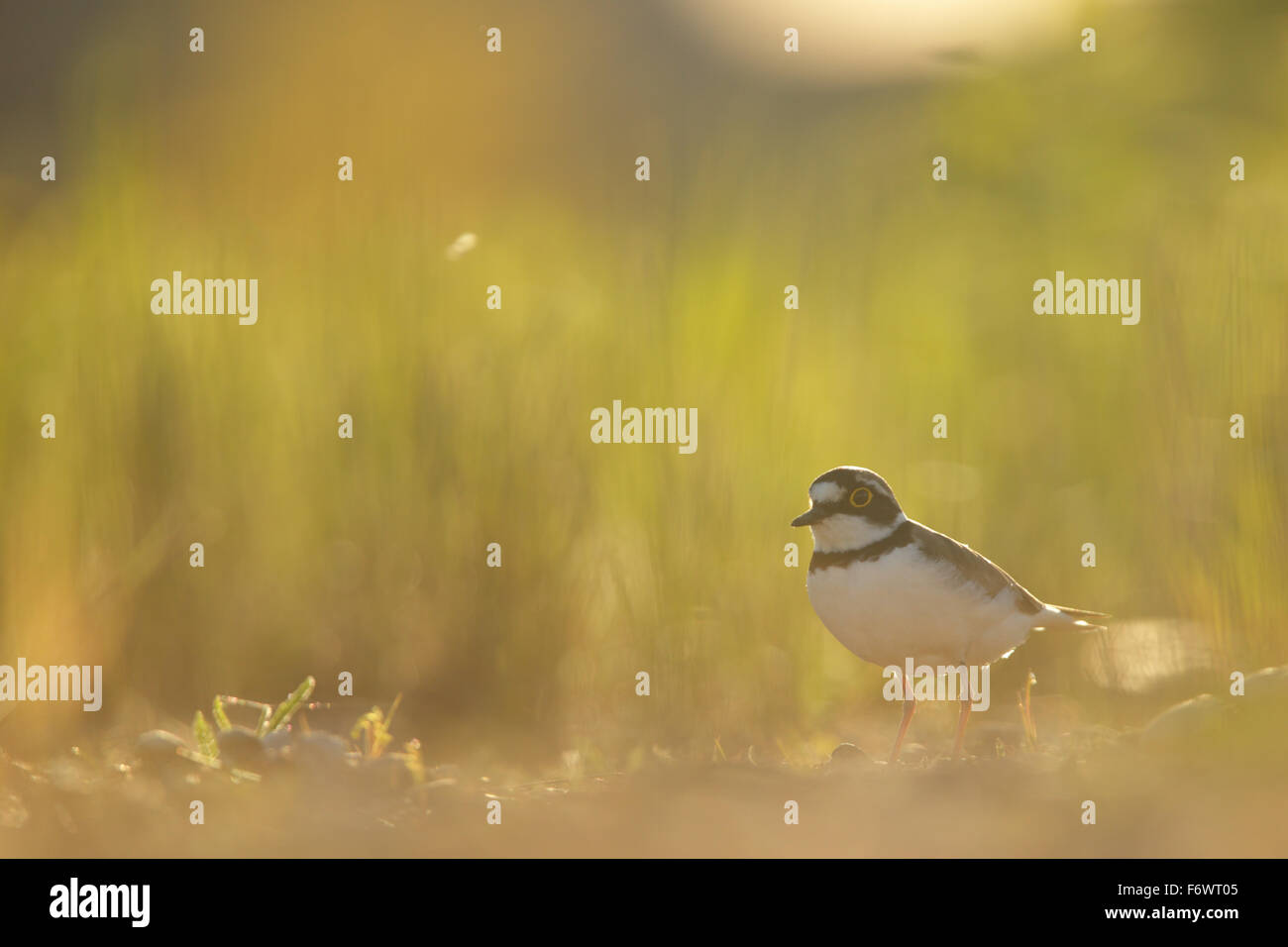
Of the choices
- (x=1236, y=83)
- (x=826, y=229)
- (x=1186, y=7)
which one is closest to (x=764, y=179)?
(x=826, y=229)

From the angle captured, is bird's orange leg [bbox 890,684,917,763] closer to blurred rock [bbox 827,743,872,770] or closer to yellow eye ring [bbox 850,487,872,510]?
blurred rock [bbox 827,743,872,770]

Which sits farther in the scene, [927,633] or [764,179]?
[764,179]

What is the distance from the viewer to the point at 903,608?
2.83 metres

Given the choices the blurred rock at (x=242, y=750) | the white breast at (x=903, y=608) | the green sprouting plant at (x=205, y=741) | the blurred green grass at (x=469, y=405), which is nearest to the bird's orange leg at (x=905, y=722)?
the white breast at (x=903, y=608)

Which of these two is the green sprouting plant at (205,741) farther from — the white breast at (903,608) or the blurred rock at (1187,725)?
the blurred rock at (1187,725)

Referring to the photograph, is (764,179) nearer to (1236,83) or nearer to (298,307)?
(298,307)

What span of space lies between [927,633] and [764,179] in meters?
Result: 1.61

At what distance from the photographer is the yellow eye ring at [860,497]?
2.98 metres

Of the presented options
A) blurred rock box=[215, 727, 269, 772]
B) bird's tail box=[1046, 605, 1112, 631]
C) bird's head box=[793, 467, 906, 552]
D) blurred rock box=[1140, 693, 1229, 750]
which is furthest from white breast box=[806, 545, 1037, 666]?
blurred rock box=[215, 727, 269, 772]

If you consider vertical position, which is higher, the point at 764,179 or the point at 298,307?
the point at 764,179

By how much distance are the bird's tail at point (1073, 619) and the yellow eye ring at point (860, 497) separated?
0.73 metres

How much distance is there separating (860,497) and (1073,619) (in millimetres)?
878

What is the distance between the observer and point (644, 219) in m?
3.49

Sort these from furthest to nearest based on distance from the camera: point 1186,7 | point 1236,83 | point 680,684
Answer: point 1186,7 < point 1236,83 < point 680,684
